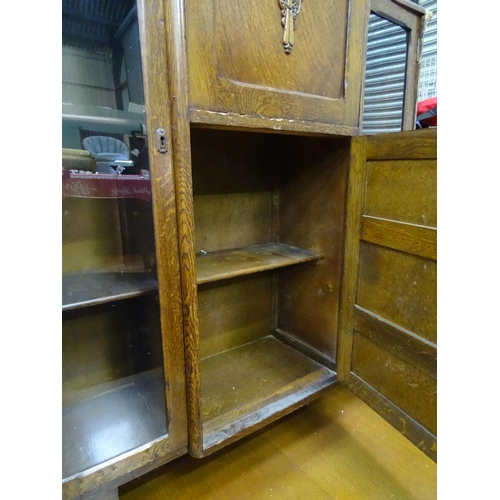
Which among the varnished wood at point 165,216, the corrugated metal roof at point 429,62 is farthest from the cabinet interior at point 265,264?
the corrugated metal roof at point 429,62

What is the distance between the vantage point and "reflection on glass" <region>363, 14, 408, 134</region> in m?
1.37

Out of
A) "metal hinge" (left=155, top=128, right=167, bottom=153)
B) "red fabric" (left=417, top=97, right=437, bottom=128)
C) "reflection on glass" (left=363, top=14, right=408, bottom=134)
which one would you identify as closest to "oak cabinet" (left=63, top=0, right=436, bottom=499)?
"metal hinge" (left=155, top=128, right=167, bottom=153)

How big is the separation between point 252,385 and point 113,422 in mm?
513

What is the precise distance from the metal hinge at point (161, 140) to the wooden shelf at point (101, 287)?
0.31 m

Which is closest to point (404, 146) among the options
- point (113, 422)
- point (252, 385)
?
point (252, 385)

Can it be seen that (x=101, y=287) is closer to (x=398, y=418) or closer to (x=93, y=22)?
(x=93, y=22)

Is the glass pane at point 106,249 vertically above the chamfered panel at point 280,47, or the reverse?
the chamfered panel at point 280,47

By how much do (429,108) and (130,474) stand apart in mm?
1779

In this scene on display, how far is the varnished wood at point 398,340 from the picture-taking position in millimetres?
889

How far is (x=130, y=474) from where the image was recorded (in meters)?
0.86

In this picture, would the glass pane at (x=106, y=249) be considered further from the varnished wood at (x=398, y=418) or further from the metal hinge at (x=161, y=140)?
the varnished wood at (x=398, y=418)

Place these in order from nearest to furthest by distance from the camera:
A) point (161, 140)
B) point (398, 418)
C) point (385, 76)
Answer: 1. point (161, 140)
2. point (398, 418)
3. point (385, 76)

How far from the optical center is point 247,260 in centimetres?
127
